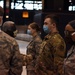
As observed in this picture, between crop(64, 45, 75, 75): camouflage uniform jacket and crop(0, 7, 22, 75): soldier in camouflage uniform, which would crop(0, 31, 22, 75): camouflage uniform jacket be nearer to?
crop(0, 7, 22, 75): soldier in camouflage uniform

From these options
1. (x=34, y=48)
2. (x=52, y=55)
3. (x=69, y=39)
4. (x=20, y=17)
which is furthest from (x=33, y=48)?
(x=20, y=17)

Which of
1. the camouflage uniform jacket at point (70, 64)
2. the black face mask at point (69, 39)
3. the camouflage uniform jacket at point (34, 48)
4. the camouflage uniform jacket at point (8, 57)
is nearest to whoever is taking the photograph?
the camouflage uniform jacket at point (8, 57)

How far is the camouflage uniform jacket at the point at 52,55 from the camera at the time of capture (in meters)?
4.98

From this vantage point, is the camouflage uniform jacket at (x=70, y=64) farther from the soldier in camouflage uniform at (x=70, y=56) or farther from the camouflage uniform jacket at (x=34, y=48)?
the camouflage uniform jacket at (x=34, y=48)

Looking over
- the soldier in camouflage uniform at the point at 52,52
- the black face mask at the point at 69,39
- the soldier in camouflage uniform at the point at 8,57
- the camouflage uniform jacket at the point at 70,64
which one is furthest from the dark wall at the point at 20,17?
the soldier in camouflage uniform at the point at 8,57

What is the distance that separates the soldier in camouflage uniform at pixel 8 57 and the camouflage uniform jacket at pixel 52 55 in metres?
1.09

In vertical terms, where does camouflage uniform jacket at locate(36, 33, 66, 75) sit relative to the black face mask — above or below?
below

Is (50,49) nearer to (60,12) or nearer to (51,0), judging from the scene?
(60,12)

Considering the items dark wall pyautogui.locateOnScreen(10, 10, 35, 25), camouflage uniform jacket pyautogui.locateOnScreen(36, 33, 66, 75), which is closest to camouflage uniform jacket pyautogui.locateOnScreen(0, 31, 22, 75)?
camouflage uniform jacket pyautogui.locateOnScreen(36, 33, 66, 75)

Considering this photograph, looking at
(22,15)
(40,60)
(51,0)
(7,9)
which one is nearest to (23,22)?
(22,15)

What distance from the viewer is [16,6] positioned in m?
27.3

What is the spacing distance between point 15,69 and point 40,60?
4.02ft

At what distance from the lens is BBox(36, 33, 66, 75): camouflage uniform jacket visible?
4.98 m

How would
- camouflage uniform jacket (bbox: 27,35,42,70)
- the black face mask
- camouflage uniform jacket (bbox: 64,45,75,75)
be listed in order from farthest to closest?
camouflage uniform jacket (bbox: 27,35,42,70) < the black face mask < camouflage uniform jacket (bbox: 64,45,75,75)
